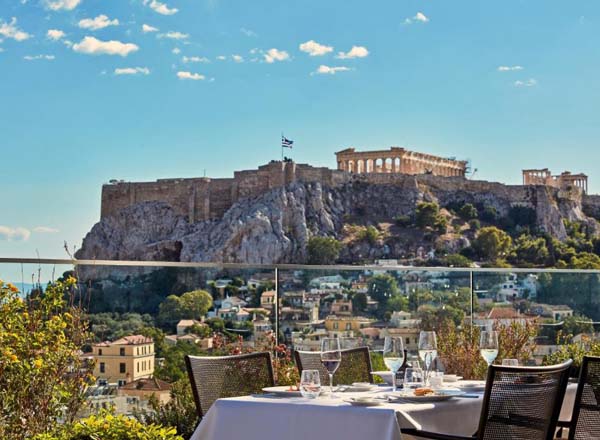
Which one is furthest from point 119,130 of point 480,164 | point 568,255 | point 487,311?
point 487,311

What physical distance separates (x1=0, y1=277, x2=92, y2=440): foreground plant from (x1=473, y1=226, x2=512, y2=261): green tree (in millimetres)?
61140

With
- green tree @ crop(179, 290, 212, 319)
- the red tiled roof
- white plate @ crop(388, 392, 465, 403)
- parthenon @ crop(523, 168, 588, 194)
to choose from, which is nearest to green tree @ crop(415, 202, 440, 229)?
parthenon @ crop(523, 168, 588, 194)

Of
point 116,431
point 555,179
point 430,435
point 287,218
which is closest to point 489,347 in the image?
point 430,435

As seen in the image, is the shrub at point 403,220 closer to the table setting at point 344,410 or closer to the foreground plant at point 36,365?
the foreground plant at point 36,365

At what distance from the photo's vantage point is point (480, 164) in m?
80.2

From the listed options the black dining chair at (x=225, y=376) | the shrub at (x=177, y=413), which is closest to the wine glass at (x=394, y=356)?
the black dining chair at (x=225, y=376)

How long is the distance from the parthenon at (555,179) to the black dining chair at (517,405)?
2944 inches

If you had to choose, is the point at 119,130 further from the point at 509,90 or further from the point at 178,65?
the point at 509,90

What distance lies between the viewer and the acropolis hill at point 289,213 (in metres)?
64.6

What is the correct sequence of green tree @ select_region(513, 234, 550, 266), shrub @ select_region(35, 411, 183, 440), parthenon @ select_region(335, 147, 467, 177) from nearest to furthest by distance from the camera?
shrub @ select_region(35, 411, 183, 440) → green tree @ select_region(513, 234, 550, 266) → parthenon @ select_region(335, 147, 467, 177)

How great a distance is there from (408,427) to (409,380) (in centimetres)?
45

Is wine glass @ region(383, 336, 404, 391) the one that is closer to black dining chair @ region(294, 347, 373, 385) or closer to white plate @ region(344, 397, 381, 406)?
white plate @ region(344, 397, 381, 406)

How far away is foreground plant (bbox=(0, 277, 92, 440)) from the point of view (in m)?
4.20

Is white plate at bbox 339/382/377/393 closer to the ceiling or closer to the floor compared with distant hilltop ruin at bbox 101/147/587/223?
closer to the floor
